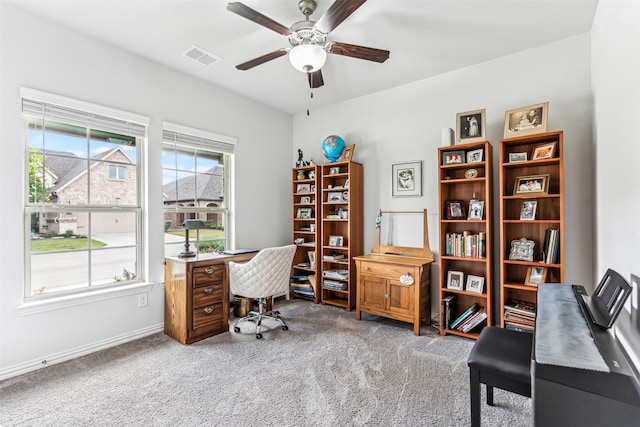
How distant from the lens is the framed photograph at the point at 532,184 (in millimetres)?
2588

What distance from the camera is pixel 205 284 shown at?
2939mm

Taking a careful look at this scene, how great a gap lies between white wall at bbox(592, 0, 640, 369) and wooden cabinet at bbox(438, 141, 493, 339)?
0.79 meters

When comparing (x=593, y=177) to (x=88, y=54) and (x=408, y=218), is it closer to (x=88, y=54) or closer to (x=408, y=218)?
(x=408, y=218)

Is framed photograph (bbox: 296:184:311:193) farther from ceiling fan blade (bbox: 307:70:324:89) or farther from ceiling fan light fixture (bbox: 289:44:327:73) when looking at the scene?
ceiling fan light fixture (bbox: 289:44:327:73)

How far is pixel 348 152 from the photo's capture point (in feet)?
12.9

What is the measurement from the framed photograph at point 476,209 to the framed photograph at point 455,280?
59 cm

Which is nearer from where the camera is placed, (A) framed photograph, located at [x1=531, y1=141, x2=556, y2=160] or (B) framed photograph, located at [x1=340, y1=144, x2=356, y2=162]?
(A) framed photograph, located at [x1=531, y1=141, x2=556, y2=160]

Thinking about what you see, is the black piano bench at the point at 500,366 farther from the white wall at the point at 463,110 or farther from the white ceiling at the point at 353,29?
the white ceiling at the point at 353,29

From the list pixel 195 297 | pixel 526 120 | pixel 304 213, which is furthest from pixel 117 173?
pixel 526 120

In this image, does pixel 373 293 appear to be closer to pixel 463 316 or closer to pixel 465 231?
pixel 463 316

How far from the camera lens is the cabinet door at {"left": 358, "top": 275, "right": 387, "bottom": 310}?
10.7 feet

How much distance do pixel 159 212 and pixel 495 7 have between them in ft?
11.4

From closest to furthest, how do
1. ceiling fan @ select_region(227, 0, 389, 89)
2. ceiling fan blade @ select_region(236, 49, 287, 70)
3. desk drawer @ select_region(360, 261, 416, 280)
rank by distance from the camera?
ceiling fan @ select_region(227, 0, 389, 89) → ceiling fan blade @ select_region(236, 49, 287, 70) → desk drawer @ select_region(360, 261, 416, 280)

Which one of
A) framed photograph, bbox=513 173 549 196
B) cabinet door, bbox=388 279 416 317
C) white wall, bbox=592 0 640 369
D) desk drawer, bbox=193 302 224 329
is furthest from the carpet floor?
framed photograph, bbox=513 173 549 196
